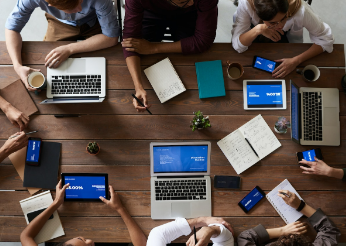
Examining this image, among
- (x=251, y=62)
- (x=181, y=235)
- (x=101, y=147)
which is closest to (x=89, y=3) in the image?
(x=101, y=147)

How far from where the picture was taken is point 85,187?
166 centimetres

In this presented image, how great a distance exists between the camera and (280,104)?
172 cm

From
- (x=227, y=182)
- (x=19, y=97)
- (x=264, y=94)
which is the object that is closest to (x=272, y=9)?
(x=264, y=94)

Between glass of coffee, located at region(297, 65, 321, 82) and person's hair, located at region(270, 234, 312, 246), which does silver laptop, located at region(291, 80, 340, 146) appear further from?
person's hair, located at region(270, 234, 312, 246)

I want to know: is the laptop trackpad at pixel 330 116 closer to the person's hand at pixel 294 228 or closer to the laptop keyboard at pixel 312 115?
the laptop keyboard at pixel 312 115

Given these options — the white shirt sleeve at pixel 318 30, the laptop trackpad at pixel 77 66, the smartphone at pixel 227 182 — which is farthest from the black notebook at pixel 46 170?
the white shirt sleeve at pixel 318 30

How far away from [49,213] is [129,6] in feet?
4.50

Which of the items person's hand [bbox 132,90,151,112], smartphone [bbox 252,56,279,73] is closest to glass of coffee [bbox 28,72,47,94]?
person's hand [bbox 132,90,151,112]

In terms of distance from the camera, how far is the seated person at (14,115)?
166 cm

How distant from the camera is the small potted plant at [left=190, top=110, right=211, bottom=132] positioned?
161cm

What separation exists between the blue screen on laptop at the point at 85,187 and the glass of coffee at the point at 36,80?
0.62 meters

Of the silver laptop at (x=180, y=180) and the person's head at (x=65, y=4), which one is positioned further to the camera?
the silver laptop at (x=180, y=180)

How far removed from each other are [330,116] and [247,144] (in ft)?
1.91

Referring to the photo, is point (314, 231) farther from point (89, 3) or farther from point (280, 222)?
point (89, 3)
